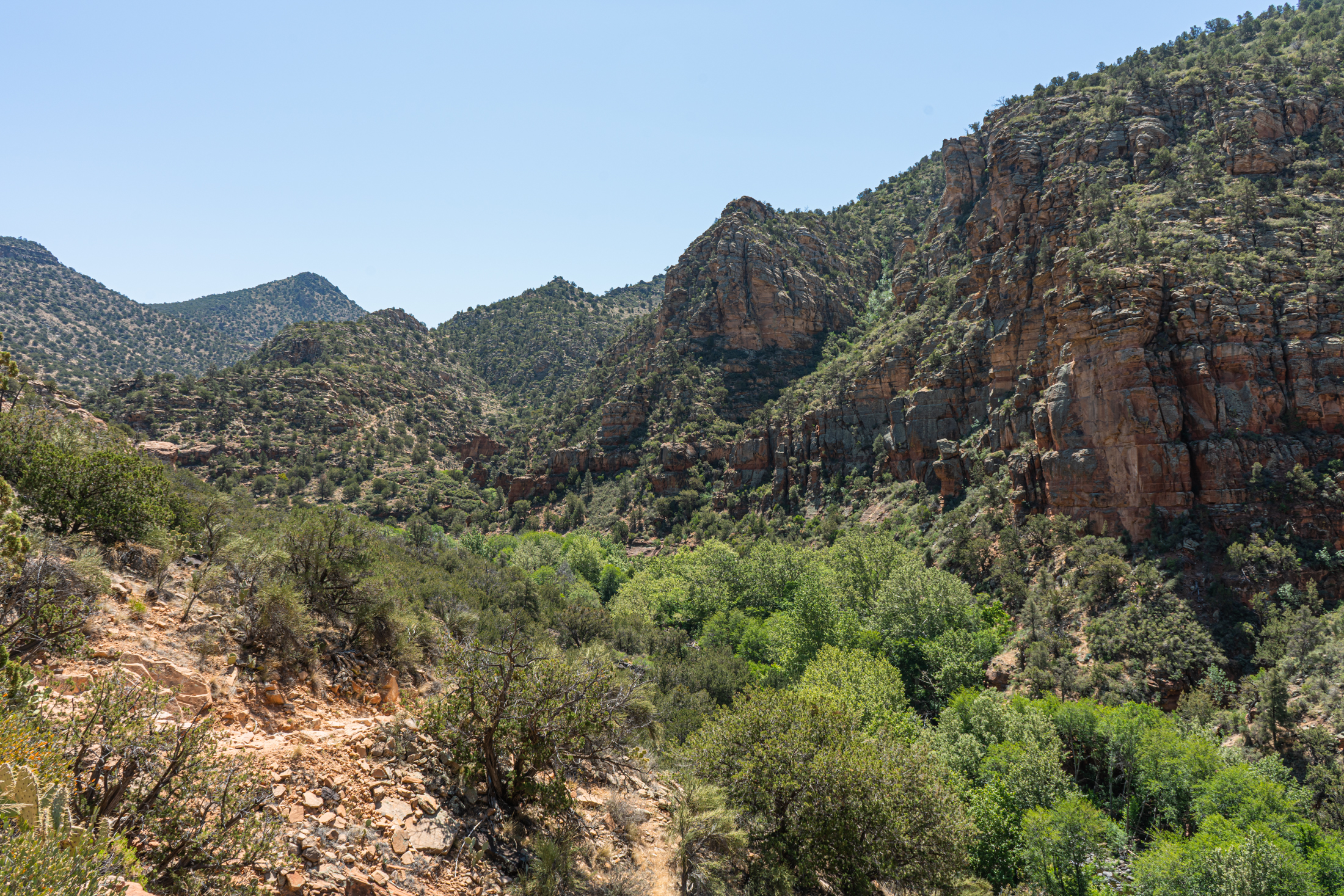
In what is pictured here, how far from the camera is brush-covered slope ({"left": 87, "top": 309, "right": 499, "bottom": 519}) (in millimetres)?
63500

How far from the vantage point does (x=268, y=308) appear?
146 m

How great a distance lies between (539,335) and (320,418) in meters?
55.1

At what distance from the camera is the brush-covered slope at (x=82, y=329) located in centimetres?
7944

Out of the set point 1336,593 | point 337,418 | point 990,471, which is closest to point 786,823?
point 1336,593

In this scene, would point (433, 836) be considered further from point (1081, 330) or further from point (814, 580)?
point (1081, 330)

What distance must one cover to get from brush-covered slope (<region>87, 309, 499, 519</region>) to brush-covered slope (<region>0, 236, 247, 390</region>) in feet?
40.7

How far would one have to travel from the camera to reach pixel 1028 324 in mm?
47500

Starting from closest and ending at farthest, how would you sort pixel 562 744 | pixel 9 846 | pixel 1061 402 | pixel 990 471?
pixel 9 846 → pixel 562 744 → pixel 1061 402 → pixel 990 471

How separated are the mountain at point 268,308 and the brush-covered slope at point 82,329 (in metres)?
9.74

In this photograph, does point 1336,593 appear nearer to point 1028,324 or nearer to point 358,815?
point 1028,324

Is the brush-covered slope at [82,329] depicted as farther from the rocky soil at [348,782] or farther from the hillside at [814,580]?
the rocky soil at [348,782]

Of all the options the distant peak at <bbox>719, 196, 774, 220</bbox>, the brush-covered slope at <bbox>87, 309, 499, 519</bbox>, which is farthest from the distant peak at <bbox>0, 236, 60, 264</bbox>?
the distant peak at <bbox>719, 196, 774, 220</bbox>

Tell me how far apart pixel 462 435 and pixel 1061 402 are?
3226 inches

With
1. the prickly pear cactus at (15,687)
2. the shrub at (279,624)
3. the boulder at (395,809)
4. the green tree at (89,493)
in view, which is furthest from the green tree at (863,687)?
the green tree at (89,493)
